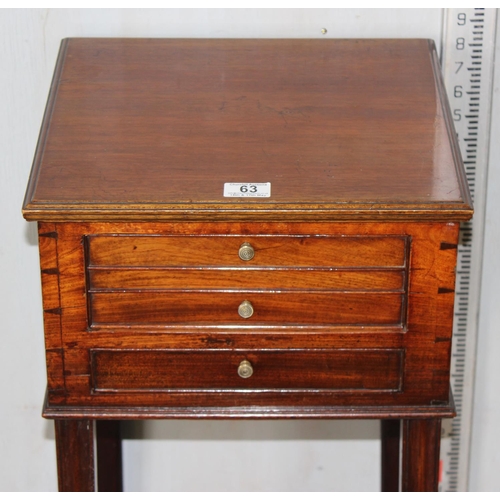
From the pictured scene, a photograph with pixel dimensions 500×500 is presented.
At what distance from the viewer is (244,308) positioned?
5.88 feet

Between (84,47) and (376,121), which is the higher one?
(84,47)

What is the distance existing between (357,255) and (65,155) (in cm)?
63

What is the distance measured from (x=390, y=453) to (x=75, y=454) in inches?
36.8

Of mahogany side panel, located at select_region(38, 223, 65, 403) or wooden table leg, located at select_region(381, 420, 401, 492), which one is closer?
mahogany side panel, located at select_region(38, 223, 65, 403)

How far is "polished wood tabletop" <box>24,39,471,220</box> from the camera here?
1688 mm

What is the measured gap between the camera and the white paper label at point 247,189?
5.57 ft

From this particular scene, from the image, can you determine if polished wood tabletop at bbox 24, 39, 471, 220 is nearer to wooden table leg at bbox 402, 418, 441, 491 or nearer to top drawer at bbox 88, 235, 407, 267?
top drawer at bbox 88, 235, 407, 267

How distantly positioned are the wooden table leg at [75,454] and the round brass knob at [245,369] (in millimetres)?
366

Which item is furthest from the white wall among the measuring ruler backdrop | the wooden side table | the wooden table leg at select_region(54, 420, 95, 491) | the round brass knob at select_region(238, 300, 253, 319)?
the round brass knob at select_region(238, 300, 253, 319)

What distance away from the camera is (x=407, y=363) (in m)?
1.82

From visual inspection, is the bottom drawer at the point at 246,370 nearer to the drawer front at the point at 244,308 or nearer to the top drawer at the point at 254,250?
the drawer front at the point at 244,308

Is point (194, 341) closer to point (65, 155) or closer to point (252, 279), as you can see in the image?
point (252, 279)

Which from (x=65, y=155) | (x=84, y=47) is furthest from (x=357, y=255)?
(x=84, y=47)
